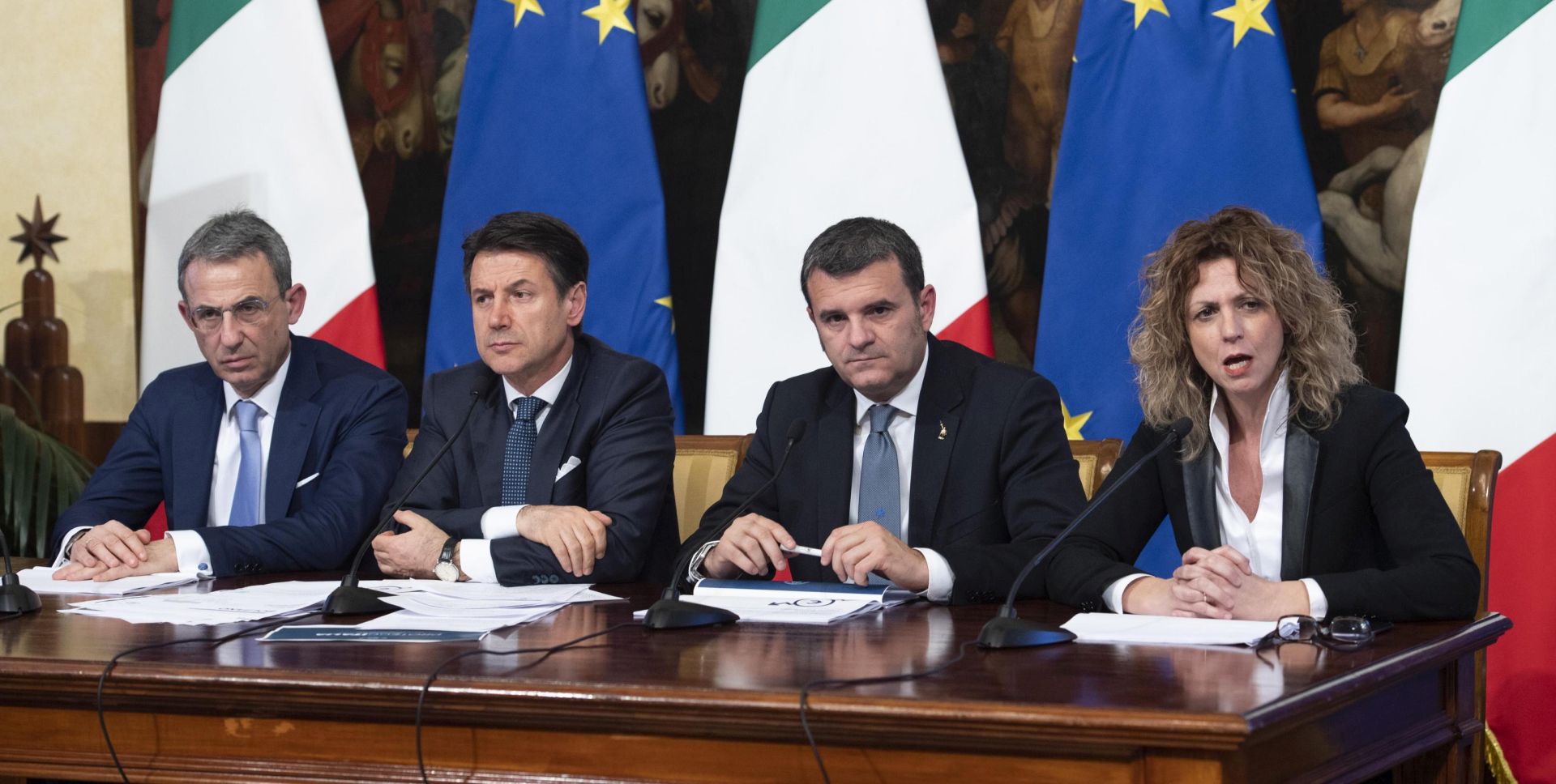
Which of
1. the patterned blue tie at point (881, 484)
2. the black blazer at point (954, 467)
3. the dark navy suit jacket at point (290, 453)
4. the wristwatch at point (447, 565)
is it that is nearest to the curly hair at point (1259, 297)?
the black blazer at point (954, 467)

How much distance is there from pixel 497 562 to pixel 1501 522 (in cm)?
215

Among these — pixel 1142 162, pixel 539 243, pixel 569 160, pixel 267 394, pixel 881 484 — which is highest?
pixel 569 160

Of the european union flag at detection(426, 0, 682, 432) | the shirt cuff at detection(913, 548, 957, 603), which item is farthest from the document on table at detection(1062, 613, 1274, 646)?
the european union flag at detection(426, 0, 682, 432)

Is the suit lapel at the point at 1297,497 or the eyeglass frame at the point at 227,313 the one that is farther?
the eyeglass frame at the point at 227,313

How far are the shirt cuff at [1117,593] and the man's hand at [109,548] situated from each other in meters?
1.74

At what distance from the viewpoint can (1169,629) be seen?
1846 millimetres

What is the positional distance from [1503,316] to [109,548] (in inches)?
113

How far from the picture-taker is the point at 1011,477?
264 cm

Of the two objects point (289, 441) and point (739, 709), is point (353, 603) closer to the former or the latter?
point (739, 709)

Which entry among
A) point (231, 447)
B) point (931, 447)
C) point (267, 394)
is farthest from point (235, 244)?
A: point (931, 447)

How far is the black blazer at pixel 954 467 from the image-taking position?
2.62 metres

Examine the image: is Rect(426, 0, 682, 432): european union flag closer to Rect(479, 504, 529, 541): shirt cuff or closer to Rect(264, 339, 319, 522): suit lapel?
Rect(264, 339, 319, 522): suit lapel

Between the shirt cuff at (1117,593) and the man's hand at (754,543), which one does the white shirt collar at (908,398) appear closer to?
Answer: the man's hand at (754,543)

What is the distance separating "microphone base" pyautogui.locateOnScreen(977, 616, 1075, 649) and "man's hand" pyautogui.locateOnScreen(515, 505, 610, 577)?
974 mm
